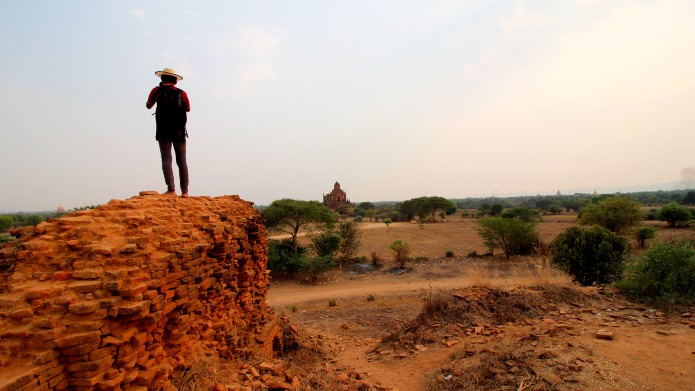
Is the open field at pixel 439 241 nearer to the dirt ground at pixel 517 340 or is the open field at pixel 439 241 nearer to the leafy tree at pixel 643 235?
the leafy tree at pixel 643 235

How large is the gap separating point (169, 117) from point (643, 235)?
27175 mm

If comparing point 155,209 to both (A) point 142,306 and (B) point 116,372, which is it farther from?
(B) point 116,372

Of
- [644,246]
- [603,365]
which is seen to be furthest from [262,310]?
[644,246]

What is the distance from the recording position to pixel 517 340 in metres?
5.93

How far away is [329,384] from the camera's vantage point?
4965 mm

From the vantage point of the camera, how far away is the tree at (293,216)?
21188 millimetres

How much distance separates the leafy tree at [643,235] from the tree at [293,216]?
19.7 metres

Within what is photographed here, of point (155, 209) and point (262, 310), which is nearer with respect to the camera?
point (155, 209)

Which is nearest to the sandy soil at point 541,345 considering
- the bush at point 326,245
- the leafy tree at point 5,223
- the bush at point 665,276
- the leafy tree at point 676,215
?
the bush at point 665,276

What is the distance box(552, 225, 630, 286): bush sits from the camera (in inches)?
448

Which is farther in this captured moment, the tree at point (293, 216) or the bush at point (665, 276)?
the tree at point (293, 216)

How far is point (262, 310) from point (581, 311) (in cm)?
677

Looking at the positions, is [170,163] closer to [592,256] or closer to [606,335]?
[606,335]

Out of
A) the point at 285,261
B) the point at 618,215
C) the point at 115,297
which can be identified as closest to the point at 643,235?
the point at 618,215
